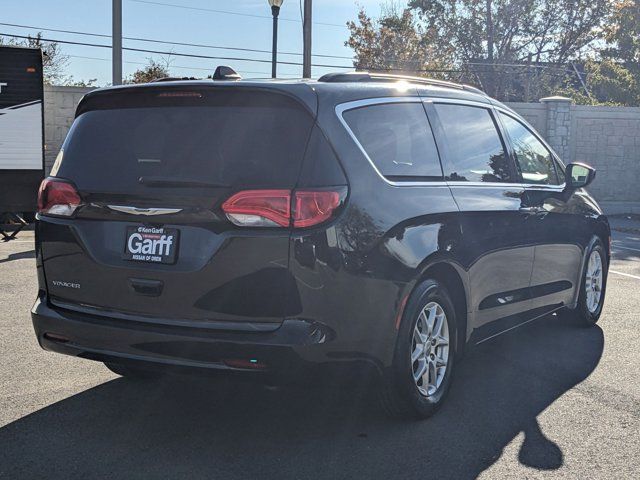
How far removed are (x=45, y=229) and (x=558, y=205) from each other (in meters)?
3.66

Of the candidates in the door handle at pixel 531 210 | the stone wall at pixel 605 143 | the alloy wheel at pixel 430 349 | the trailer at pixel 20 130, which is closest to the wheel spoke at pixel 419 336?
the alloy wheel at pixel 430 349

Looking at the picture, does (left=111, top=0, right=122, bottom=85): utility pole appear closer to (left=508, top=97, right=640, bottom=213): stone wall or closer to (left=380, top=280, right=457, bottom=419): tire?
(left=508, top=97, right=640, bottom=213): stone wall

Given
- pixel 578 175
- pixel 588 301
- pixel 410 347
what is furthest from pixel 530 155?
pixel 410 347

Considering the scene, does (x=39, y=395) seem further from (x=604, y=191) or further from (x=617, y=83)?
(x=617, y=83)

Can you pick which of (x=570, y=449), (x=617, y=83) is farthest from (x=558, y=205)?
(x=617, y=83)

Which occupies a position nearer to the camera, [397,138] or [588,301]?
[397,138]

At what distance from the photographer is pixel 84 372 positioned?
5.39 metres

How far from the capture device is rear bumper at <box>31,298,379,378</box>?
375 cm

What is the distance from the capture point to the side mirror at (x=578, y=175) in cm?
643

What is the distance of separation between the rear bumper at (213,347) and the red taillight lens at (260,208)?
461 mm

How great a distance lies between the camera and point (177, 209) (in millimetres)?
3900

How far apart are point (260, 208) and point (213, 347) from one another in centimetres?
66

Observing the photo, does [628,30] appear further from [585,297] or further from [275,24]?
[585,297]

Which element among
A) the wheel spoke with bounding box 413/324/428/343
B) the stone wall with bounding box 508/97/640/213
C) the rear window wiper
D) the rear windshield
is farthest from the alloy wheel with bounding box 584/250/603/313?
the stone wall with bounding box 508/97/640/213
